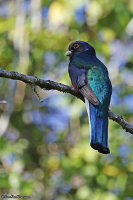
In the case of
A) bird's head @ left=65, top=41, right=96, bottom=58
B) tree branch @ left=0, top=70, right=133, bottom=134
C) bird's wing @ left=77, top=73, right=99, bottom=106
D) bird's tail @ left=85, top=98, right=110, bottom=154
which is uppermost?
bird's head @ left=65, top=41, right=96, bottom=58

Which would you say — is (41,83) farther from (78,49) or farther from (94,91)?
(78,49)

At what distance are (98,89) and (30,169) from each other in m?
3.89

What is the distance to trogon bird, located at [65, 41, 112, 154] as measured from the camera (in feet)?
9.60

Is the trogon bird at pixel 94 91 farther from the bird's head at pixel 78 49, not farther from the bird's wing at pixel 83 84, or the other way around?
the bird's head at pixel 78 49

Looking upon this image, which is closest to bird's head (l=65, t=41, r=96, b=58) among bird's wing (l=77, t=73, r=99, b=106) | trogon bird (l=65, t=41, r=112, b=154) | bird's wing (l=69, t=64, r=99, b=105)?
trogon bird (l=65, t=41, r=112, b=154)

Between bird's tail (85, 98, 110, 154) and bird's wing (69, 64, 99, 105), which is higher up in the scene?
bird's wing (69, 64, 99, 105)

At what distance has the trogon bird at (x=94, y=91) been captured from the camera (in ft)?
9.60

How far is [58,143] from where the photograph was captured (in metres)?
6.83

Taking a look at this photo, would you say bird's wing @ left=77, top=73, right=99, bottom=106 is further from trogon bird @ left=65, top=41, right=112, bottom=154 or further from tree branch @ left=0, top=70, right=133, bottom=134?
tree branch @ left=0, top=70, right=133, bottom=134

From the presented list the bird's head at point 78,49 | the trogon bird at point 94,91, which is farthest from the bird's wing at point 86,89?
the bird's head at point 78,49

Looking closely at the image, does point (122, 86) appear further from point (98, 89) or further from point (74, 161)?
point (98, 89)

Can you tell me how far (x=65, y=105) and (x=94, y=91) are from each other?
2489 millimetres

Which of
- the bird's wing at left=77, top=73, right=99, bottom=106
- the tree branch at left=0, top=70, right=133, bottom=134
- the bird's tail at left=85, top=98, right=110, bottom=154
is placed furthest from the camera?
the bird's wing at left=77, top=73, right=99, bottom=106

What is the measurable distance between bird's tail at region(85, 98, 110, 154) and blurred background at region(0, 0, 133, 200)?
5.67ft
